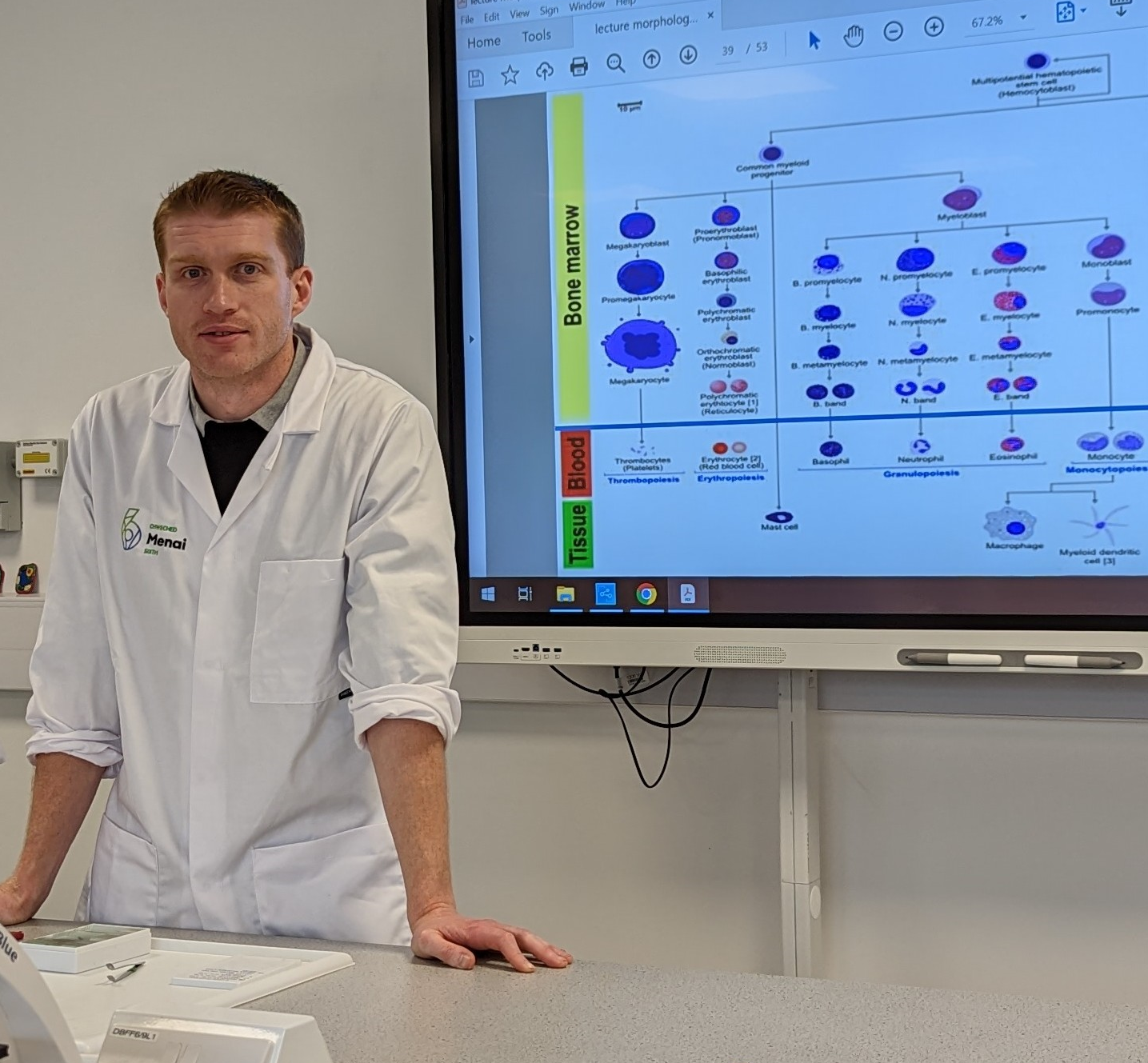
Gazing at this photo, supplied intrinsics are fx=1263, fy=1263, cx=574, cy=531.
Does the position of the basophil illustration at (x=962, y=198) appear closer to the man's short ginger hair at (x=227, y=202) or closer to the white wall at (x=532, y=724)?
the white wall at (x=532, y=724)

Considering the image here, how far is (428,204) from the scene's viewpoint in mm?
2553

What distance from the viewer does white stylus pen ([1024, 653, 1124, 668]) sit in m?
1.99

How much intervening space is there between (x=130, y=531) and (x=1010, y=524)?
1.37m

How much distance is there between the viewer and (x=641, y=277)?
2.27 meters

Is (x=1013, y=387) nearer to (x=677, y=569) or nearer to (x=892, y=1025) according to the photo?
(x=677, y=569)

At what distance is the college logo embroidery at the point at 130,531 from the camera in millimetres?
1692

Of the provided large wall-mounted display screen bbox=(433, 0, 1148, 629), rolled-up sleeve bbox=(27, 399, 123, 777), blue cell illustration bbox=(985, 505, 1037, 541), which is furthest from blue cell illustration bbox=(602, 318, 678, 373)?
rolled-up sleeve bbox=(27, 399, 123, 777)

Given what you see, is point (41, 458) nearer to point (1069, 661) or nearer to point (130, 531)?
point (130, 531)

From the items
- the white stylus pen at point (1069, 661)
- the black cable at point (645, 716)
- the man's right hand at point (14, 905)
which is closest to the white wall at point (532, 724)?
the black cable at point (645, 716)

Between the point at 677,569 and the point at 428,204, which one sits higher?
the point at 428,204

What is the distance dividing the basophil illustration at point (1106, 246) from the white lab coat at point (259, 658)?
1.13 m

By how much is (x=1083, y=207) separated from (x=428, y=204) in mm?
1236

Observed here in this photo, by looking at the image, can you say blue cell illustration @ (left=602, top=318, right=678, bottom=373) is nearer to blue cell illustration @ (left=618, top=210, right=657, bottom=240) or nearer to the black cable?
blue cell illustration @ (left=618, top=210, right=657, bottom=240)

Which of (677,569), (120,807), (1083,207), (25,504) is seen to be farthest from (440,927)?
(25,504)
